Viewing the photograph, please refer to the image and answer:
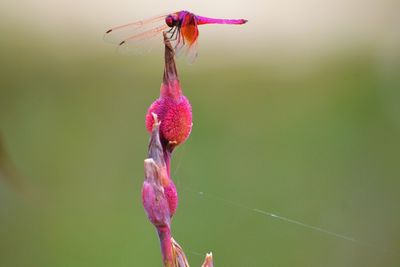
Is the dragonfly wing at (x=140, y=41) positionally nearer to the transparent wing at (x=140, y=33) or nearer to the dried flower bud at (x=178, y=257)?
the transparent wing at (x=140, y=33)

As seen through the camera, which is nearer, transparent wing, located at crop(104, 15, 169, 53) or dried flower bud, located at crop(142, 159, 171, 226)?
dried flower bud, located at crop(142, 159, 171, 226)

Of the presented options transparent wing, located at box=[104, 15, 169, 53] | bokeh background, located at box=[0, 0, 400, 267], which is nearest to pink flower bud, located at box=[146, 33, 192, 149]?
transparent wing, located at box=[104, 15, 169, 53]

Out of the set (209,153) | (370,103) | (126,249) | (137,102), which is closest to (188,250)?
(126,249)

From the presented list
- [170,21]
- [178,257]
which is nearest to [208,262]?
[178,257]

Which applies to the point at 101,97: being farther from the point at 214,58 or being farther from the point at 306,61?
the point at 306,61

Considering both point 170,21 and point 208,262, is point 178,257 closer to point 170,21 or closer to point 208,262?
point 208,262

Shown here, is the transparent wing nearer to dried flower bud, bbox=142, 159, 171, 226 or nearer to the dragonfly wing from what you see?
A: the dragonfly wing
